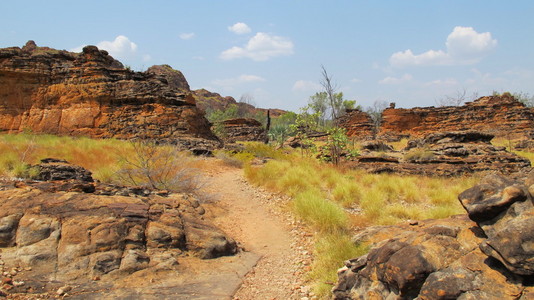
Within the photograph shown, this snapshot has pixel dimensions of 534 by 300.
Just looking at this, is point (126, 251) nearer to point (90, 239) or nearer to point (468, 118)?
point (90, 239)

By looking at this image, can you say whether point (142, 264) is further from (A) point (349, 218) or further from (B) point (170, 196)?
(A) point (349, 218)

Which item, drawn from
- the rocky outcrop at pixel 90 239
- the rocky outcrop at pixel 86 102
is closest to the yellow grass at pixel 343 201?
the rocky outcrop at pixel 90 239

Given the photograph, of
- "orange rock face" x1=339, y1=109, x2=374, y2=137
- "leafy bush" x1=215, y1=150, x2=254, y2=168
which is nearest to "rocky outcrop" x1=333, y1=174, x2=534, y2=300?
"leafy bush" x1=215, y1=150, x2=254, y2=168

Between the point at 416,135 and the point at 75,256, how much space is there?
36068mm

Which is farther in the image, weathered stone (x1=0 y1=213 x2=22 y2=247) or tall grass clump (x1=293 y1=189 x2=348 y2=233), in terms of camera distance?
tall grass clump (x1=293 y1=189 x2=348 y2=233)

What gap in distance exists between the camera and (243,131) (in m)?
34.5

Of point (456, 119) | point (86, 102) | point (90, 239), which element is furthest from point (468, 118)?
point (90, 239)

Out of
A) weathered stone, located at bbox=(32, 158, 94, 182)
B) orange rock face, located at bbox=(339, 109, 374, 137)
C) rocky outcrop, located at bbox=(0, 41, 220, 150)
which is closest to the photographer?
weathered stone, located at bbox=(32, 158, 94, 182)

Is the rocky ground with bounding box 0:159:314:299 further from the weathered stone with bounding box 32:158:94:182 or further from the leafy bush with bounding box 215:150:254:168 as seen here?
the leafy bush with bounding box 215:150:254:168

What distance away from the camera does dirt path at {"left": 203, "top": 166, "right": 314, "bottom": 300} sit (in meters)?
4.19

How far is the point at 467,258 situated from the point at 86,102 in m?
20.8

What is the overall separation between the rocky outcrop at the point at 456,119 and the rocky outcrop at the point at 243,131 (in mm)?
11149

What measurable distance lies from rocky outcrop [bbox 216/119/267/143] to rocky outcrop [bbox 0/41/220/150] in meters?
13.9

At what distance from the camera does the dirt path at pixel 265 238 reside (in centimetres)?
419
